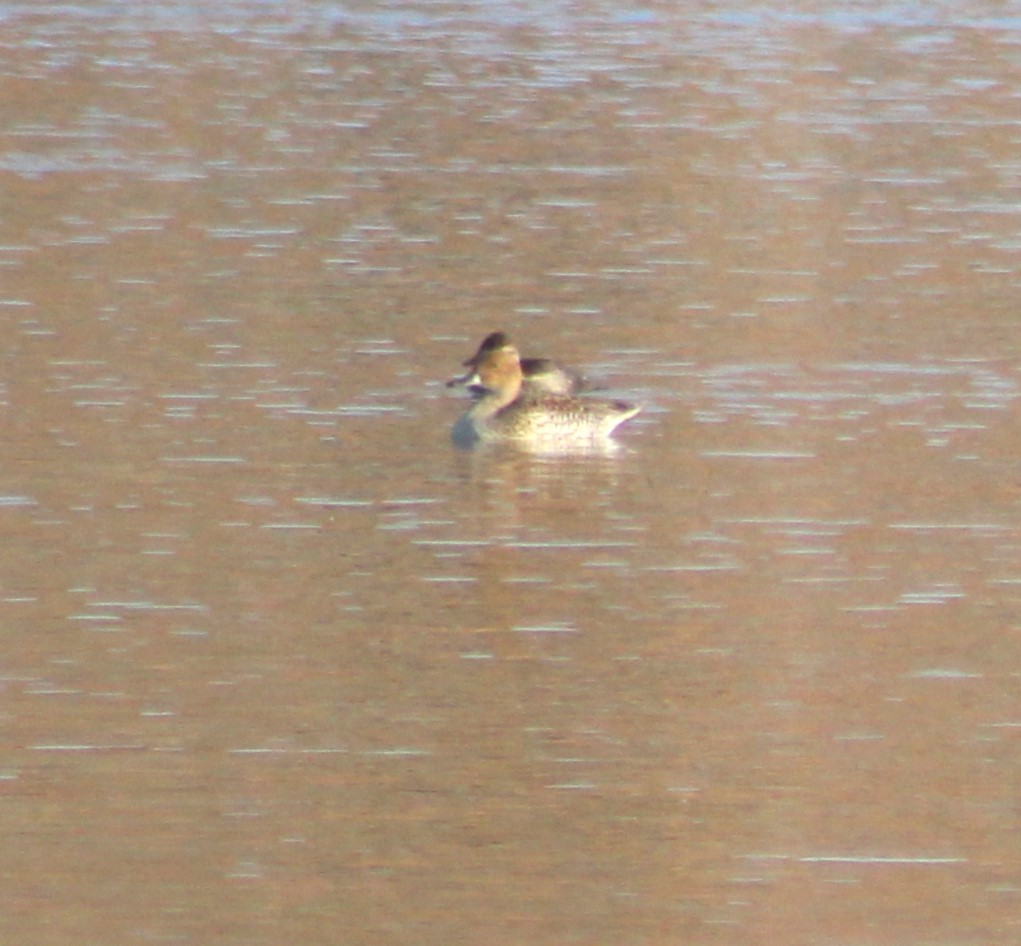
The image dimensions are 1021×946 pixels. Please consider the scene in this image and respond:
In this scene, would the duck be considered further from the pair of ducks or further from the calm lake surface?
the calm lake surface

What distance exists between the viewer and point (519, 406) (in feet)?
37.0

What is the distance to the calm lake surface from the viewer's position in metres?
6.36

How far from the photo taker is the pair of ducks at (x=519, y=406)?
11188 mm

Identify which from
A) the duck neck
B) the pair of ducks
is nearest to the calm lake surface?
the pair of ducks

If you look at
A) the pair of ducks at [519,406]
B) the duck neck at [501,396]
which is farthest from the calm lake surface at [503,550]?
the duck neck at [501,396]

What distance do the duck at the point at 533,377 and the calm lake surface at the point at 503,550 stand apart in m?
0.32

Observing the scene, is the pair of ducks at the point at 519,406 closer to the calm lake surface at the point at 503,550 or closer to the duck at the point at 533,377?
the duck at the point at 533,377

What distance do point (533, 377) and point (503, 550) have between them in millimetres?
1954

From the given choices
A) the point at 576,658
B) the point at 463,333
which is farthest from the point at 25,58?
the point at 576,658

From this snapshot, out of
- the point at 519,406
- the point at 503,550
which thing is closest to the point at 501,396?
the point at 519,406

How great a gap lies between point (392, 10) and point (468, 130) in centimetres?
1160

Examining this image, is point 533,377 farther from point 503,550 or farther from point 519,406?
point 503,550

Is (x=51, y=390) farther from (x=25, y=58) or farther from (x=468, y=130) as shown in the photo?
(x=25, y=58)

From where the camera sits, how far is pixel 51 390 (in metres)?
11.6
